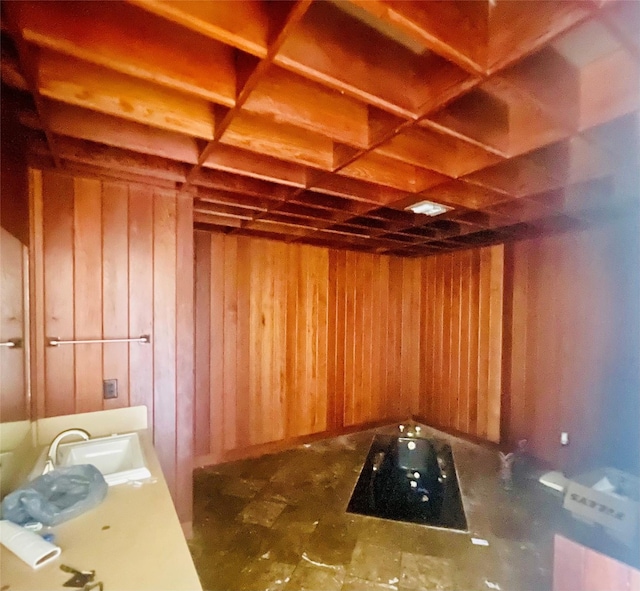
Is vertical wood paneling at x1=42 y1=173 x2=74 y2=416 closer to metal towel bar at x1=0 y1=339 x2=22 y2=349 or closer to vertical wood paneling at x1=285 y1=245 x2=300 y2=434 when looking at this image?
metal towel bar at x1=0 y1=339 x2=22 y2=349

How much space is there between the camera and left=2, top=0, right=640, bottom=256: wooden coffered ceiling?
98 cm

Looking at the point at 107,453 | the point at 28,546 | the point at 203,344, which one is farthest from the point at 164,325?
the point at 28,546

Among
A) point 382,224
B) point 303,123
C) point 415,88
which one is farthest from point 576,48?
point 382,224

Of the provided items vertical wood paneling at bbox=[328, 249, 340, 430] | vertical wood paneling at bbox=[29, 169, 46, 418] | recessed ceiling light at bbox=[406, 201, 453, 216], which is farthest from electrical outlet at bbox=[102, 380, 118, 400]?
vertical wood paneling at bbox=[328, 249, 340, 430]

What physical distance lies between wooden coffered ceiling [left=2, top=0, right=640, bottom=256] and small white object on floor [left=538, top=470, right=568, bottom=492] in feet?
7.95

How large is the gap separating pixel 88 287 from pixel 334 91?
1.68 m

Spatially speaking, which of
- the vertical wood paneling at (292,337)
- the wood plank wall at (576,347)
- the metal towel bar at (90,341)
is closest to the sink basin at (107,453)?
the metal towel bar at (90,341)

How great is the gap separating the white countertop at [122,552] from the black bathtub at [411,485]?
1914 millimetres

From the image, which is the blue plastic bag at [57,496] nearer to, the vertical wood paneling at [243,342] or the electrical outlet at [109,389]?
the electrical outlet at [109,389]

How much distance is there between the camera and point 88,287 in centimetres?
201

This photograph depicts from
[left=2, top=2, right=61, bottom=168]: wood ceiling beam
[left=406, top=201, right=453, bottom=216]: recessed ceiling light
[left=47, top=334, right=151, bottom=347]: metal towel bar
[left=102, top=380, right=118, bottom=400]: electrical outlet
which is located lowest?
[left=102, top=380, right=118, bottom=400]: electrical outlet

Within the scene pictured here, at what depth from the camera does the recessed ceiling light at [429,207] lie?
2.43m

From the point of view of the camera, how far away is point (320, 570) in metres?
2.09

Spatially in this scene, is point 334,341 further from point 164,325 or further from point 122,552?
point 122,552
